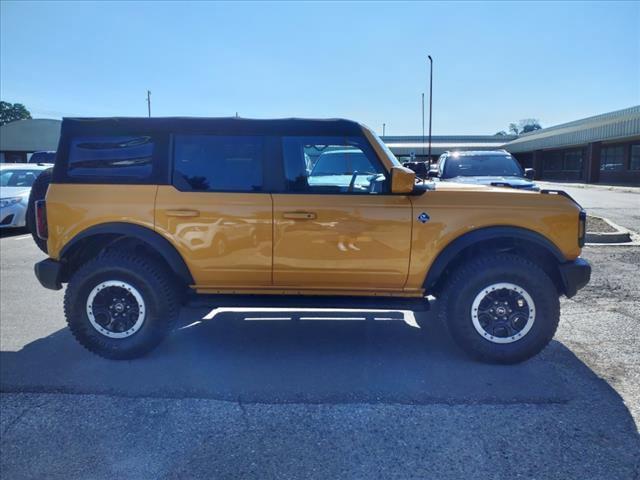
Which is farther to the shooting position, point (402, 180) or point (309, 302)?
point (309, 302)

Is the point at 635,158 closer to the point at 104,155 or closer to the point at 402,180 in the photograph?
the point at 402,180

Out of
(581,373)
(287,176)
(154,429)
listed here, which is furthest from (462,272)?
(154,429)

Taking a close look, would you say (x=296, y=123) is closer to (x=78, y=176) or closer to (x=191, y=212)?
(x=191, y=212)

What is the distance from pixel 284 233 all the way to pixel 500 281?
182 centimetres

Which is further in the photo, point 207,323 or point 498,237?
point 207,323

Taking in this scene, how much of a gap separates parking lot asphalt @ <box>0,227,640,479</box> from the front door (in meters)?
0.73

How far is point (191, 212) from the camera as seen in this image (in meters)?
3.89

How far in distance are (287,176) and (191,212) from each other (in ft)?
2.83

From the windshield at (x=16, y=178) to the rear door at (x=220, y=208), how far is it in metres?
10.1

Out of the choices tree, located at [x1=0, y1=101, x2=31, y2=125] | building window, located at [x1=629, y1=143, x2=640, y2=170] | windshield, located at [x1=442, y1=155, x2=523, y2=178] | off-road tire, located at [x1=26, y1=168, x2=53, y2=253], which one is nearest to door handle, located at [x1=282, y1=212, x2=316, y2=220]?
off-road tire, located at [x1=26, y1=168, x2=53, y2=253]

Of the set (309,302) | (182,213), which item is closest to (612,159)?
(309,302)

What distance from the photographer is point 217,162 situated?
3.99 meters

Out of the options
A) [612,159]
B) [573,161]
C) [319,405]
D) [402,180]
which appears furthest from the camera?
[573,161]

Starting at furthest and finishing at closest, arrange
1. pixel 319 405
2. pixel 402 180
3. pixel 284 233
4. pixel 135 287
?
pixel 135 287, pixel 284 233, pixel 402 180, pixel 319 405
